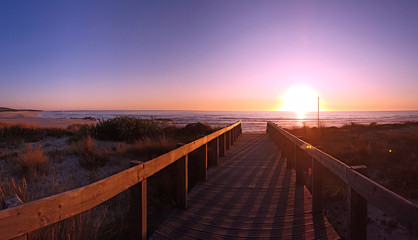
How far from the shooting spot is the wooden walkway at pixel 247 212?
3094 millimetres

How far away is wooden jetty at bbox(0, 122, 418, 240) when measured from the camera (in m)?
1.54

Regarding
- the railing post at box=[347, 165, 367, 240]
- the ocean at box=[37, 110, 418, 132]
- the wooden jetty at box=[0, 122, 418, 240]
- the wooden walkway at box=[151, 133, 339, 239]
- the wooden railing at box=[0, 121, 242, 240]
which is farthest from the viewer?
the ocean at box=[37, 110, 418, 132]

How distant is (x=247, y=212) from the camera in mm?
3734

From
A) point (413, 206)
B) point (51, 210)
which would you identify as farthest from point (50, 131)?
point (413, 206)

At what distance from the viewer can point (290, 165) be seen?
6480mm

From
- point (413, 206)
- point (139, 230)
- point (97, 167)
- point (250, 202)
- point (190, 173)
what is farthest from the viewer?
point (97, 167)

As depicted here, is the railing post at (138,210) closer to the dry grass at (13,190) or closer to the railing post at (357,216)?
the dry grass at (13,190)

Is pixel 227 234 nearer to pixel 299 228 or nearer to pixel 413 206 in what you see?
pixel 299 228

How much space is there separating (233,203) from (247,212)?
1.34 feet

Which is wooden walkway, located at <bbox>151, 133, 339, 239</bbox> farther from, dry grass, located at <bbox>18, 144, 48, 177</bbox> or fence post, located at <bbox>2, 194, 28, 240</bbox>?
dry grass, located at <bbox>18, 144, 48, 177</bbox>

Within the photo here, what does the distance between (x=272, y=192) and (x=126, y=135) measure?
880 cm

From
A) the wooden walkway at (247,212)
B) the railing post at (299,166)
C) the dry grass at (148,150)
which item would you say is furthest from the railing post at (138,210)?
the dry grass at (148,150)

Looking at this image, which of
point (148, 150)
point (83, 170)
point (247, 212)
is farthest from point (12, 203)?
point (148, 150)

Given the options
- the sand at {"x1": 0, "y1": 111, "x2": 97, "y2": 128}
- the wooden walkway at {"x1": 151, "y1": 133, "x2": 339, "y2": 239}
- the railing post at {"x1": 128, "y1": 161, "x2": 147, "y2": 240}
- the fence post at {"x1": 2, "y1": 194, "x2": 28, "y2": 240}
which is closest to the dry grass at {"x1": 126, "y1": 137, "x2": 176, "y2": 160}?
the wooden walkway at {"x1": 151, "y1": 133, "x2": 339, "y2": 239}
